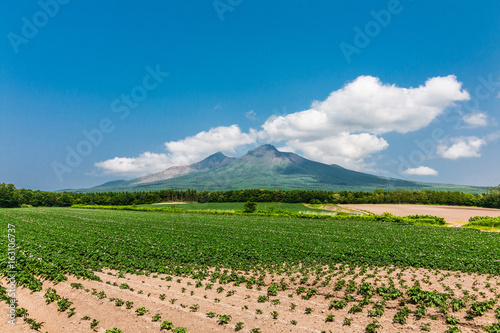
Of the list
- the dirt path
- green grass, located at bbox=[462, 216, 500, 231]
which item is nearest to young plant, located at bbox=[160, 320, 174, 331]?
green grass, located at bbox=[462, 216, 500, 231]

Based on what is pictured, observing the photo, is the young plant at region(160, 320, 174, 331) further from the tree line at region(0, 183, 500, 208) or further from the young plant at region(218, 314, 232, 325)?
the tree line at region(0, 183, 500, 208)

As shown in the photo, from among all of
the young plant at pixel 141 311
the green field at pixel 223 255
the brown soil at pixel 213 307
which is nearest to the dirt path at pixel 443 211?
the green field at pixel 223 255

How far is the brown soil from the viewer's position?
10648 millimetres

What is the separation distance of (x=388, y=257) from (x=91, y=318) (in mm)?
19931

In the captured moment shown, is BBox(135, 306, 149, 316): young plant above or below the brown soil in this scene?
above

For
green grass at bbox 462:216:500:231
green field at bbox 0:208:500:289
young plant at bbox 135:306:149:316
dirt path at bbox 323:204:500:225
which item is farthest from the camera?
dirt path at bbox 323:204:500:225

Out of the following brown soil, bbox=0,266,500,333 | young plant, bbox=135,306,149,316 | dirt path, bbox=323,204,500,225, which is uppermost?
young plant, bbox=135,306,149,316

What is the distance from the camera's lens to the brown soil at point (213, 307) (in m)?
10.6

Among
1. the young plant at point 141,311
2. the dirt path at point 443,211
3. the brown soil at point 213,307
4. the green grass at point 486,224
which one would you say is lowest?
the dirt path at point 443,211

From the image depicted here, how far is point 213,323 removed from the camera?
10859 mm

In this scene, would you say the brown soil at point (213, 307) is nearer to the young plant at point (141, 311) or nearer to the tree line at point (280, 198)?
the young plant at point (141, 311)

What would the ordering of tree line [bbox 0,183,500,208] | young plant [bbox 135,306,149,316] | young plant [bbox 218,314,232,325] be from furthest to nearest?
tree line [bbox 0,183,500,208], young plant [bbox 135,306,149,316], young plant [bbox 218,314,232,325]

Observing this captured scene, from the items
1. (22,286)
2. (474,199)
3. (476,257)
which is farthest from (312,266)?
(474,199)

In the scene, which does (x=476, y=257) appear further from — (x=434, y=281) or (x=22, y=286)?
(x=22, y=286)
